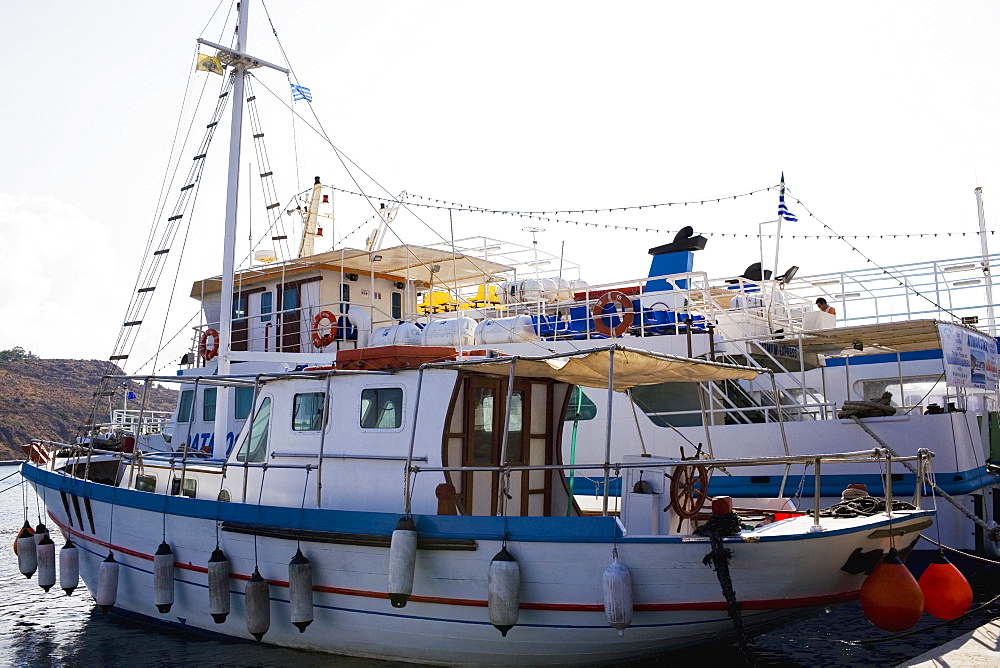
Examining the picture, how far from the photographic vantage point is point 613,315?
14.6 metres

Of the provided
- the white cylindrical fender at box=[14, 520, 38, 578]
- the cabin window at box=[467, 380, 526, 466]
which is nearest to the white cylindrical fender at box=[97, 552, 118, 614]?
the white cylindrical fender at box=[14, 520, 38, 578]

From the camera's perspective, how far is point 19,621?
1211 centimetres

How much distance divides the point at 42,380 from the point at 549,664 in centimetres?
8984

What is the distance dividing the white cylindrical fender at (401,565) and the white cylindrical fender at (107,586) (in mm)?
4985

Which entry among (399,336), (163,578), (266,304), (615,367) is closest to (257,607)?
(163,578)

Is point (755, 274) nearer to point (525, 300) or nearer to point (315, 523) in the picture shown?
point (525, 300)

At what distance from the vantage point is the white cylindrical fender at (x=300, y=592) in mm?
8359

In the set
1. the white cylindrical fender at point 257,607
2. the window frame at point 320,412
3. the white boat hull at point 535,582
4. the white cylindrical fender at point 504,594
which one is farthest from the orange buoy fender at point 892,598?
the white cylindrical fender at point 257,607

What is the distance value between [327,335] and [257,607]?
7.92 m

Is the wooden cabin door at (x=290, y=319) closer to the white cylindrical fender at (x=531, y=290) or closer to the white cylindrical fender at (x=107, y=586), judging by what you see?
the white cylindrical fender at (x=531, y=290)

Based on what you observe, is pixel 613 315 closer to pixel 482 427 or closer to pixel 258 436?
pixel 482 427

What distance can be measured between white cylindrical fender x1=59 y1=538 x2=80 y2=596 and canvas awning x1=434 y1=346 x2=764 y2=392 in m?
6.92

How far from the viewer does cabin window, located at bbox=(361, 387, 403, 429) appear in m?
9.01

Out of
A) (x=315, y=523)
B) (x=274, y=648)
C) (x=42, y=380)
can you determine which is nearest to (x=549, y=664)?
(x=315, y=523)
